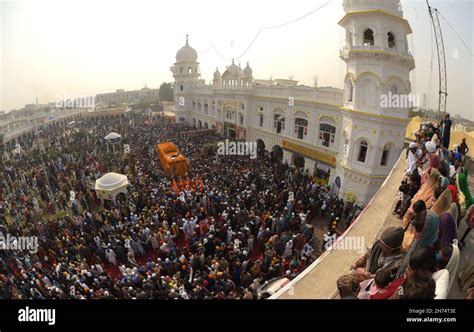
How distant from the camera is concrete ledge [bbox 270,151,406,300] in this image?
207 inches

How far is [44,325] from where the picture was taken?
8.30 feet

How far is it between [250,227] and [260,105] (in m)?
16.2

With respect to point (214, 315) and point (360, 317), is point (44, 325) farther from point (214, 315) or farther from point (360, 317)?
point (360, 317)

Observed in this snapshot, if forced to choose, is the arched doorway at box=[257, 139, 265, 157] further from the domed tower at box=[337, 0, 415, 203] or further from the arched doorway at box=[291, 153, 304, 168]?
the domed tower at box=[337, 0, 415, 203]

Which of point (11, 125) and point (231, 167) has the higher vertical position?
point (11, 125)

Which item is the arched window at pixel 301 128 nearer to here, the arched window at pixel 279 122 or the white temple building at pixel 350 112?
the white temple building at pixel 350 112

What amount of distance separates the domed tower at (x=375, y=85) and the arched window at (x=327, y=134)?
325cm

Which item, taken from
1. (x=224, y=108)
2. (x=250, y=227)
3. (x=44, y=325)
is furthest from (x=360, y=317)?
(x=224, y=108)

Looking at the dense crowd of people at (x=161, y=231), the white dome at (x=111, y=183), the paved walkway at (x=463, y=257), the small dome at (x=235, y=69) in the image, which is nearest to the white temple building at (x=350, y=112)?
the small dome at (x=235, y=69)

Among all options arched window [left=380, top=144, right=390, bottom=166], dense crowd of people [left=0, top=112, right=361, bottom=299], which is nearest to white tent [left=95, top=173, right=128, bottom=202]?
dense crowd of people [left=0, top=112, right=361, bottom=299]

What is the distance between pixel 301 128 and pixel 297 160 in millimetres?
2831

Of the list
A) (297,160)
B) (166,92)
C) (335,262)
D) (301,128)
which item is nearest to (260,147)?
(297,160)

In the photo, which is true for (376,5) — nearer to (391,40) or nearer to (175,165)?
(391,40)

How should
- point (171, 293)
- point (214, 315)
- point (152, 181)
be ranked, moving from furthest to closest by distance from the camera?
1. point (152, 181)
2. point (171, 293)
3. point (214, 315)
